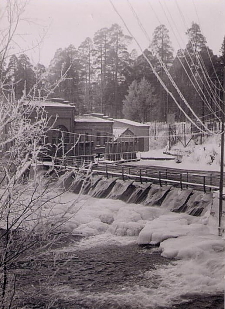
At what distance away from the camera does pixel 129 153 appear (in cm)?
3372

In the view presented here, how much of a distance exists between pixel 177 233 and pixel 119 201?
234 inches

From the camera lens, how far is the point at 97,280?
32.9 ft

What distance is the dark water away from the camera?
8781 millimetres

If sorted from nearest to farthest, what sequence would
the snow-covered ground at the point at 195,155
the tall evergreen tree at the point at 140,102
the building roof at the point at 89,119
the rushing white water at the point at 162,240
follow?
1. the rushing white water at the point at 162,240
2. the snow-covered ground at the point at 195,155
3. the building roof at the point at 89,119
4. the tall evergreen tree at the point at 140,102

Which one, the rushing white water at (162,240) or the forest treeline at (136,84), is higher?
the forest treeline at (136,84)

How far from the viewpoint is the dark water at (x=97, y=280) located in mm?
8781

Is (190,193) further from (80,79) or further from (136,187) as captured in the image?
(80,79)

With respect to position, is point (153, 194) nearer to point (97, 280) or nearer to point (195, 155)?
point (97, 280)

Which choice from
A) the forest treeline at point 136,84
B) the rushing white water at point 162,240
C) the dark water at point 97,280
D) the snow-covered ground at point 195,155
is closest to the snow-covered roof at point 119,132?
the snow-covered ground at point 195,155

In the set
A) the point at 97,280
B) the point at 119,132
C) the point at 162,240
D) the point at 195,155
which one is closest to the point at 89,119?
the point at 119,132

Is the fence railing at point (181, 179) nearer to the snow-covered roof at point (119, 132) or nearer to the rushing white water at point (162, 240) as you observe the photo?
the rushing white water at point (162, 240)

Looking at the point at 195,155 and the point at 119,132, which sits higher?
the point at 119,132

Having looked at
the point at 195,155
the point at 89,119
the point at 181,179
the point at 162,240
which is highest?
the point at 89,119

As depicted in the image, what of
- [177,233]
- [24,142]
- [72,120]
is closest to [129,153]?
[72,120]
